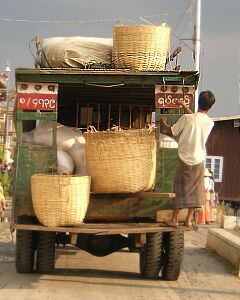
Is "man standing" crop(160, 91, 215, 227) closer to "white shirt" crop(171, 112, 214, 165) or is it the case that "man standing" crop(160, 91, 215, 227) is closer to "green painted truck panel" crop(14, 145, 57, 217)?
"white shirt" crop(171, 112, 214, 165)

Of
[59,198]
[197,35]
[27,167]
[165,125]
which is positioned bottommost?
[59,198]

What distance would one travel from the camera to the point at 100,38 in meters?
10.1

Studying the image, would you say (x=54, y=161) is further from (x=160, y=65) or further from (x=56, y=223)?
(x=160, y=65)

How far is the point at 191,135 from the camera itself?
847cm

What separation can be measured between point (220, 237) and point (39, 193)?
562 cm

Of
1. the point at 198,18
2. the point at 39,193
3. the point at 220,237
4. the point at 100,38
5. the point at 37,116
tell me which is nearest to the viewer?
the point at 39,193

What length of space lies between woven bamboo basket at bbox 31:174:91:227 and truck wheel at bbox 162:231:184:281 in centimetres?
158

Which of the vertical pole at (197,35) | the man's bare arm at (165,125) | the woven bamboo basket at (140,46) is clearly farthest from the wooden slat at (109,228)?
the vertical pole at (197,35)

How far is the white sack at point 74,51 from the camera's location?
948cm

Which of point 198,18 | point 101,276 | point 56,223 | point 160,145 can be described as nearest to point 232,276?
point 101,276

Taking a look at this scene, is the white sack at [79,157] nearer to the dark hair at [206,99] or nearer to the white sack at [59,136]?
the white sack at [59,136]

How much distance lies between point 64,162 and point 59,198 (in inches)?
34.2

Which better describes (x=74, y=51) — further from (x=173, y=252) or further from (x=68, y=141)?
(x=173, y=252)

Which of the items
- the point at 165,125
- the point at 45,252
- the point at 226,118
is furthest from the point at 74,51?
the point at 226,118
